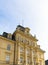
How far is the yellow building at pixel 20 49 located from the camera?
33938 mm

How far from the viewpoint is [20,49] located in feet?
122

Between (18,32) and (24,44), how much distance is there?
157 inches

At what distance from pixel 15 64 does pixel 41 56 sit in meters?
12.0

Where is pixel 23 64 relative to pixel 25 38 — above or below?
below

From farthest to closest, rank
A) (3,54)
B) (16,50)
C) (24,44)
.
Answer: (24,44), (16,50), (3,54)

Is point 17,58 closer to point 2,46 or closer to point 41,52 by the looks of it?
point 2,46

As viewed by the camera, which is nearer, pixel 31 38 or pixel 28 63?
pixel 28 63

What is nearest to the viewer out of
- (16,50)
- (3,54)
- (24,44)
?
(3,54)

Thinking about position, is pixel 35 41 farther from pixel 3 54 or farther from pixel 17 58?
pixel 3 54

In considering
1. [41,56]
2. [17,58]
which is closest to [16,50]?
[17,58]

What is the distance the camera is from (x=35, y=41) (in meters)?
42.1

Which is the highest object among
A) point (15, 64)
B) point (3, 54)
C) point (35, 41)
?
point (35, 41)

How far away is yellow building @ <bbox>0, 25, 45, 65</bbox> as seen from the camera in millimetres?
33938

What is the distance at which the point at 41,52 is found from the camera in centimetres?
4372
